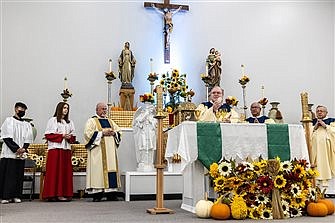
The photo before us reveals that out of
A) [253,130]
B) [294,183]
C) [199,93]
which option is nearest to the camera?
[294,183]

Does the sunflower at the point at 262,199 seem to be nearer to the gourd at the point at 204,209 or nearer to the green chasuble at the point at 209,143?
the gourd at the point at 204,209

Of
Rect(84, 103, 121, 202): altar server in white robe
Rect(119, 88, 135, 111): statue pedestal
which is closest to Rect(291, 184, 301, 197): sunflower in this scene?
Rect(84, 103, 121, 202): altar server in white robe

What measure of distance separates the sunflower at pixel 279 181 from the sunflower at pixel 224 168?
54cm

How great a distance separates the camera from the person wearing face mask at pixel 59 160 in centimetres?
809

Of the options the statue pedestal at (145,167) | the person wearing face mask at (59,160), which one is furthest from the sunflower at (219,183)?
the person wearing face mask at (59,160)

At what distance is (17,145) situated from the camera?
7.68 metres

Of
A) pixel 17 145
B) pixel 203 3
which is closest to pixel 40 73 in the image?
pixel 17 145

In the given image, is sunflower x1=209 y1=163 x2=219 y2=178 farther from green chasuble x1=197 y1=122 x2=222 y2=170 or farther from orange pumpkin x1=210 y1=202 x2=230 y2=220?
orange pumpkin x1=210 y1=202 x2=230 y2=220

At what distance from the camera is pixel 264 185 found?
5.20 m

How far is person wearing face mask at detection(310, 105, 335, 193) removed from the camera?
356 inches

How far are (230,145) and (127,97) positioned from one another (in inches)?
197

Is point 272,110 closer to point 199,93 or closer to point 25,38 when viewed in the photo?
point 199,93

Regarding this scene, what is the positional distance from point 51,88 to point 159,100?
223 inches

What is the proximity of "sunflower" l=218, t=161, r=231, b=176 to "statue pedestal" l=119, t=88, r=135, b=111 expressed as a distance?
17.0 feet
